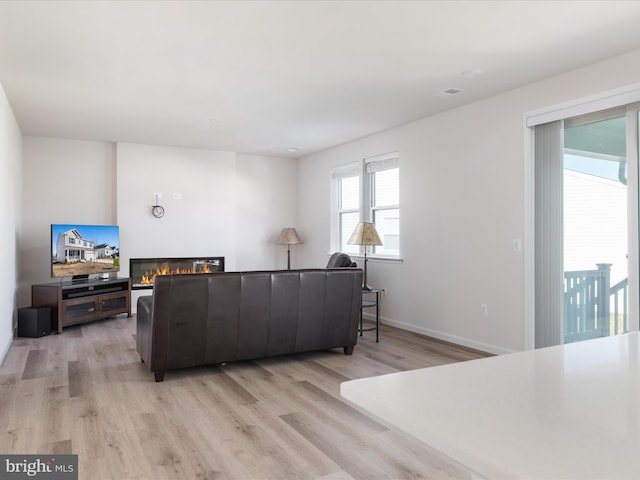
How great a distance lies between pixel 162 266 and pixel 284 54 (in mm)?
4489

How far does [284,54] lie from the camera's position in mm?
3465

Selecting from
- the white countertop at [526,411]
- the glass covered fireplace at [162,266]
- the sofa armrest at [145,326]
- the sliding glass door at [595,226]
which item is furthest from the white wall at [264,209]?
the white countertop at [526,411]

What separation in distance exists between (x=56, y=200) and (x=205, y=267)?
226cm

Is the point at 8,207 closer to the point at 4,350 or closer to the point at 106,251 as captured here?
the point at 4,350

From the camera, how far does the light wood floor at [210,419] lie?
88.5 inches

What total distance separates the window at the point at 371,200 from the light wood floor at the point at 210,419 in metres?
1.95

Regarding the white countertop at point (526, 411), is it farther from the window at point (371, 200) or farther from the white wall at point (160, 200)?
the white wall at point (160, 200)

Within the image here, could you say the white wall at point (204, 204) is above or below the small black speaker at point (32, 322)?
above

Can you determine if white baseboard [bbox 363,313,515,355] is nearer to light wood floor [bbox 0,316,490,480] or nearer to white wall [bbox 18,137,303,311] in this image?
light wood floor [bbox 0,316,490,480]

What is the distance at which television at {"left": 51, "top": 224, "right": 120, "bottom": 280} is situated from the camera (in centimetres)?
579

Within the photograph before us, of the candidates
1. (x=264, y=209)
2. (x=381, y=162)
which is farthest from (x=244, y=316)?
(x=264, y=209)

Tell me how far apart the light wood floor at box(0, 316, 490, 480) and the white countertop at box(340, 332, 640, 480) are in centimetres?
58

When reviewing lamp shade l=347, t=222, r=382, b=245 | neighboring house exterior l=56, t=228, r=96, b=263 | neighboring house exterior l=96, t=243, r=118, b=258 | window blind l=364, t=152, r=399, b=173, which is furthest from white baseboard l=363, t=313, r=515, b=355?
neighboring house exterior l=56, t=228, r=96, b=263

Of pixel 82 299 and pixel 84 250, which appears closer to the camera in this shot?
pixel 82 299
